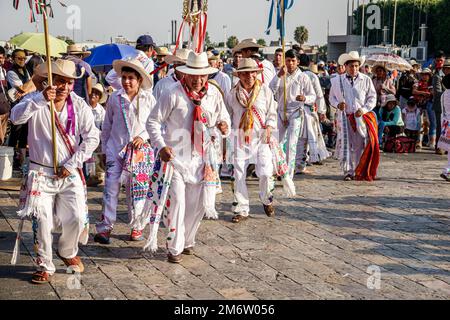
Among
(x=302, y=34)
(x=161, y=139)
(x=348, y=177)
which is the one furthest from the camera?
(x=302, y=34)

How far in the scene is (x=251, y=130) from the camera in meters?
8.76

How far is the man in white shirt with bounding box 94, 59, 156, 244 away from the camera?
24.8 ft

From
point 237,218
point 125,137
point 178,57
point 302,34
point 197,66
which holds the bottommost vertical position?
point 237,218

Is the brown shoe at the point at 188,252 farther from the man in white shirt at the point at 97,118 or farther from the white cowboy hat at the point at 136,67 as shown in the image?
the man in white shirt at the point at 97,118

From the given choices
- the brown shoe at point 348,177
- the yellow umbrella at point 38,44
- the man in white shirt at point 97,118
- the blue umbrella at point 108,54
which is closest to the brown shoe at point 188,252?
the man in white shirt at point 97,118

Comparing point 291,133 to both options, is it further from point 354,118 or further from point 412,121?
point 412,121

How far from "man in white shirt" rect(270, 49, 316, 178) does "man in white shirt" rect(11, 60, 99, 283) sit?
5.18m

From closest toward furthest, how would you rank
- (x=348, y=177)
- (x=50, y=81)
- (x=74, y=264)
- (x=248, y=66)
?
(x=50, y=81) → (x=74, y=264) → (x=248, y=66) → (x=348, y=177)

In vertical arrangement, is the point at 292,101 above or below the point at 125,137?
above

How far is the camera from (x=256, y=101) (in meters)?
8.73

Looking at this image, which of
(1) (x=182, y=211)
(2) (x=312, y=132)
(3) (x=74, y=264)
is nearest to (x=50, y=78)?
(3) (x=74, y=264)

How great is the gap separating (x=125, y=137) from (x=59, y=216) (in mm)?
1619

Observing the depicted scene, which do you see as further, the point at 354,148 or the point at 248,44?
the point at 354,148
